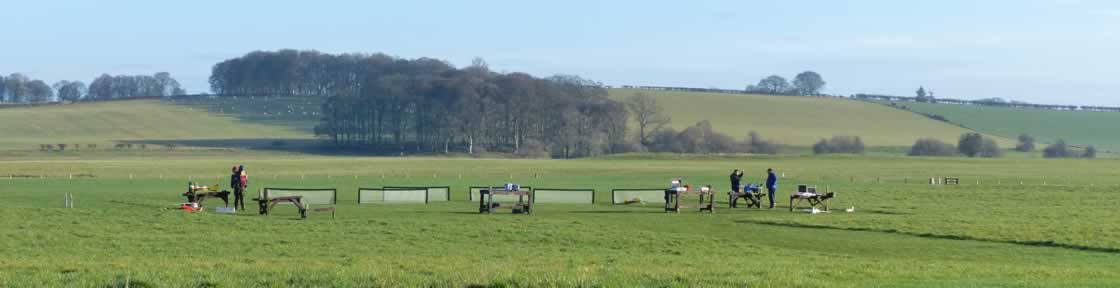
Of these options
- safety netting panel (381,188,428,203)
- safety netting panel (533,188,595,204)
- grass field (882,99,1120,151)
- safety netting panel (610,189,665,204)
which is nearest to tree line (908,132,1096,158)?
grass field (882,99,1120,151)

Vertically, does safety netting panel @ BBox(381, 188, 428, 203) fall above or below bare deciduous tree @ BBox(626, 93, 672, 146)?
below

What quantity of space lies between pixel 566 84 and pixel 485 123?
1635 centimetres

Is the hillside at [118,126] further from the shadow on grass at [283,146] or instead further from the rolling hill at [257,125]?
the shadow on grass at [283,146]

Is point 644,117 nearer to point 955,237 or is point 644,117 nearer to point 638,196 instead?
point 638,196

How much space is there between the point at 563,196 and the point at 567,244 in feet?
58.8

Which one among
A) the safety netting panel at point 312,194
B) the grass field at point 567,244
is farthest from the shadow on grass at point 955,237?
the safety netting panel at point 312,194

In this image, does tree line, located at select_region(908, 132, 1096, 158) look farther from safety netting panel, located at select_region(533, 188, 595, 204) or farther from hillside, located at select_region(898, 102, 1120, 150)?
safety netting panel, located at select_region(533, 188, 595, 204)

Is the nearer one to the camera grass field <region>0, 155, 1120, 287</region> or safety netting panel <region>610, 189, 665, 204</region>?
grass field <region>0, 155, 1120, 287</region>

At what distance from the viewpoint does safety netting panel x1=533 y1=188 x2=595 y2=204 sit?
45.0 meters

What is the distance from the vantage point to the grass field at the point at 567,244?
17.0m

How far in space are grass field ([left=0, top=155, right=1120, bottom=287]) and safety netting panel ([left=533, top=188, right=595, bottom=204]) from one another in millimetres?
1191

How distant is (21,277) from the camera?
16.9 m

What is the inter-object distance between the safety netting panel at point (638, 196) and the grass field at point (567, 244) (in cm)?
168

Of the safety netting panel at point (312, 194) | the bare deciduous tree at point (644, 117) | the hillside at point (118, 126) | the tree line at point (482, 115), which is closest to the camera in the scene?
the safety netting panel at point (312, 194)
